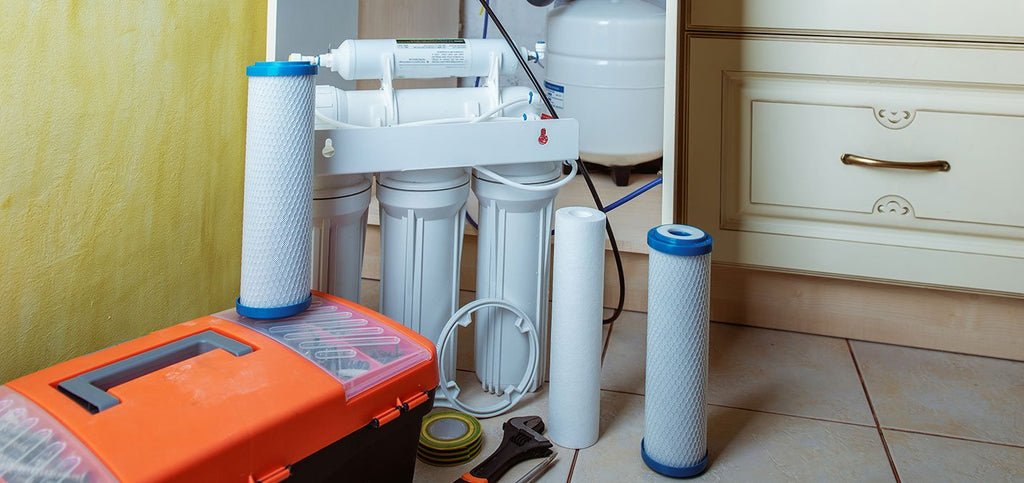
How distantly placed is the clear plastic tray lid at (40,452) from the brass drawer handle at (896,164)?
2.96 ft

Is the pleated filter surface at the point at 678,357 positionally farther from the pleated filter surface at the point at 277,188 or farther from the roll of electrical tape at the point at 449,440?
the pleated filter surface at the point at 277,188

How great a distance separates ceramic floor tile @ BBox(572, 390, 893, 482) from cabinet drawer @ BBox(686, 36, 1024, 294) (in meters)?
0.27

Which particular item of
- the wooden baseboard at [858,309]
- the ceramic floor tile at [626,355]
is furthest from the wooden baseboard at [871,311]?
the ceramic floor tile at [626,355]

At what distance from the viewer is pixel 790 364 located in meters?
1.10

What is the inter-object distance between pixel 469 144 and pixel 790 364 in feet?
1.73

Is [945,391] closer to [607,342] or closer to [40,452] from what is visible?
[607,342]

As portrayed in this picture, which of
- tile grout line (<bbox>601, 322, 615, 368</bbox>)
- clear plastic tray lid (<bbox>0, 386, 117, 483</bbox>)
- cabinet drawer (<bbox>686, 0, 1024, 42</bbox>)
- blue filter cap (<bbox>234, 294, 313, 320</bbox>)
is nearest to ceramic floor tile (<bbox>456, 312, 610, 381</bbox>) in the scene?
tile grout line (<bbox>601, 322, 615, 368</bbox>)

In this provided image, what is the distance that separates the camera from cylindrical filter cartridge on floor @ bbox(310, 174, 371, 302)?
90cm

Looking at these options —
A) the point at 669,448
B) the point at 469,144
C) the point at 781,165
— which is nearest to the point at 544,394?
the point at 669,448

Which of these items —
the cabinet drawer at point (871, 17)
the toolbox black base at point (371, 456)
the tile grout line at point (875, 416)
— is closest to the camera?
the toolbox black base at point (371, 456)

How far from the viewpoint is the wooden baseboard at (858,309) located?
113 cm

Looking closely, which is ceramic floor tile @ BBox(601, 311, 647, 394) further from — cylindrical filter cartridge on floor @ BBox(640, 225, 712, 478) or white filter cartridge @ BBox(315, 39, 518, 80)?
white filter cartridge @ BBox(315, 39, 518, 80)

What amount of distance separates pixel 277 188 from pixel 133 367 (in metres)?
0.20

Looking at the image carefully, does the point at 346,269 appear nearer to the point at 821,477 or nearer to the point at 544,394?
the point at 544,394
